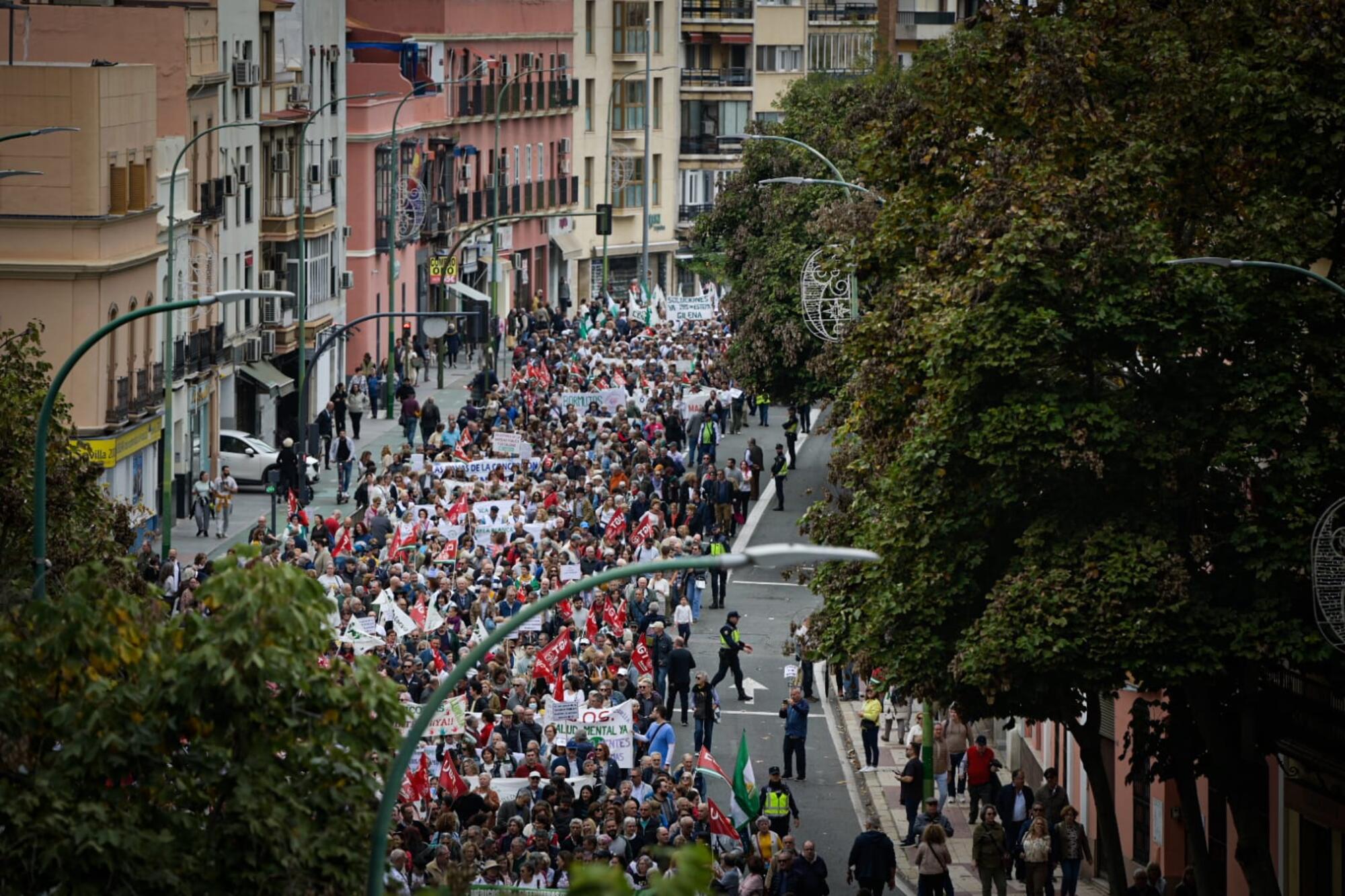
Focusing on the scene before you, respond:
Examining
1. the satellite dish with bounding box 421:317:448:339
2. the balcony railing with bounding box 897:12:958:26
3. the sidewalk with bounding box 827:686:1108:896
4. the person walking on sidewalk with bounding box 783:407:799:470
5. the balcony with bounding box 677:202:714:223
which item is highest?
the balcony railing with bounding box 897:12:958:26

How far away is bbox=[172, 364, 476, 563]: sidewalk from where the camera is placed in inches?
1945

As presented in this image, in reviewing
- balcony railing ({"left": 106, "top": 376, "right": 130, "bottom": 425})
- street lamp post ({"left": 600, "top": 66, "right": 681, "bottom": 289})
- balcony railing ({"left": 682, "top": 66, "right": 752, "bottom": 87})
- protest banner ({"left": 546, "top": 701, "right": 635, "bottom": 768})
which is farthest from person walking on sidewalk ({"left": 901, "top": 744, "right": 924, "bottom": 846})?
balcony railing ({"left": 682, "top": 66, "right": 752, "bottom": 87})

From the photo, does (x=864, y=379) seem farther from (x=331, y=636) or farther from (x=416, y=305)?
(x=416, y=305)

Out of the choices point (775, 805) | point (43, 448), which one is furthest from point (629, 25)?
point (43, 448)

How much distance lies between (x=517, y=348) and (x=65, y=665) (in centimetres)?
5864

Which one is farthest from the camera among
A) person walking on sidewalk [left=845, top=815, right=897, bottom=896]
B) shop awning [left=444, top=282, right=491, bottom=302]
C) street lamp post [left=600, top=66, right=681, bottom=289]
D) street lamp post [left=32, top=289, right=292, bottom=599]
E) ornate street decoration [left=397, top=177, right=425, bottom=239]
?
street lamp post [left=600, top=66, right=681, bottom=289]

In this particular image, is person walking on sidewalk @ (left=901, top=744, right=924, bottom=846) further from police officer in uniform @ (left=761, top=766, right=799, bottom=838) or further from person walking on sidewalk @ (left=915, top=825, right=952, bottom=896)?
person walking on sidewalk @ (left=915, top=825, right=952, bottom=896)

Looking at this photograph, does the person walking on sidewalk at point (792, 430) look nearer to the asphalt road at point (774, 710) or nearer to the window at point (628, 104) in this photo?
the asphalt road at point (774, 710)

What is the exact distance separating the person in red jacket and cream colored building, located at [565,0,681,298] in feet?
236

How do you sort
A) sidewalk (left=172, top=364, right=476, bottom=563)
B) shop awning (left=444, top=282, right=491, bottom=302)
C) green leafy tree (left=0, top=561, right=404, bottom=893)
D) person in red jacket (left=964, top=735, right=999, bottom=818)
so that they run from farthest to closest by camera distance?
shop awning (left=444, top=282, right=491, bottom=302) → sidewalk (left=172, top=364, right=476, bottom=563) → person in red jacket (left=964, top=735, right=999, bottom=818) → green leafy tree (left=0, top=561, right=404, bottom=893)

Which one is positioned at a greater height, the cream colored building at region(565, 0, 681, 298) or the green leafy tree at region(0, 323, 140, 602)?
the cream colored building at region(565, 0, 681, 298)

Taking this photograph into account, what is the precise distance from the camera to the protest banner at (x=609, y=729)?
97.8 ft

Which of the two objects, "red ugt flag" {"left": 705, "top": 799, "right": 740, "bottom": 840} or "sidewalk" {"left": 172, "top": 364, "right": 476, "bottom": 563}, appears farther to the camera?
"sidewalk" {"left": 172, "top": 364, "right": 476, "bottom": 563}

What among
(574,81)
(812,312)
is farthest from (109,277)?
(574,81)
